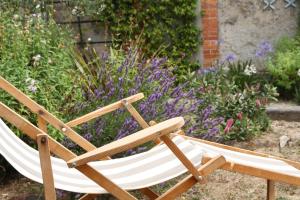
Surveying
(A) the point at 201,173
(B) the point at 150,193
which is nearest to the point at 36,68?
(B) the point at 150,193

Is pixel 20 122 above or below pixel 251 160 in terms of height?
above

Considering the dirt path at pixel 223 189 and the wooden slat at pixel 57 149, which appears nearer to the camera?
the wooden slat at pixel 57 149

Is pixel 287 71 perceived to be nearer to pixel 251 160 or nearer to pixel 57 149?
pixel 251 160

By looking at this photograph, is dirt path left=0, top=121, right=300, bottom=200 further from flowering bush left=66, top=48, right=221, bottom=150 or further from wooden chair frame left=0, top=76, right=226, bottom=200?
wooden chair frame left=0, top=76, right=226, bottom=200

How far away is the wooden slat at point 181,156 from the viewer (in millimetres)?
2023

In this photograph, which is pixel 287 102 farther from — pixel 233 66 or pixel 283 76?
pixel 233 66

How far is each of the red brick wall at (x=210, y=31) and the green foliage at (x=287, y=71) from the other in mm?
818

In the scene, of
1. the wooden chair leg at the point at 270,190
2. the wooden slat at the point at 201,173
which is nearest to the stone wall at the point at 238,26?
the wooden chair leg at the point at 270,190

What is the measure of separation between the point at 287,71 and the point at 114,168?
3.45 meters

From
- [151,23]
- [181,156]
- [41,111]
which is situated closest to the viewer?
[181,156]

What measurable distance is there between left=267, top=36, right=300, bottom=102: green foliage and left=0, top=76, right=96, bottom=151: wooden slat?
3.22 m

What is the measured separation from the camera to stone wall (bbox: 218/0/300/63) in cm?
621

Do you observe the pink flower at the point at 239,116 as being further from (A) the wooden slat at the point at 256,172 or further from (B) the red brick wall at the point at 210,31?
(A) the wooden slat at the point at 256,172

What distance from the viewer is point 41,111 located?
109 inches
